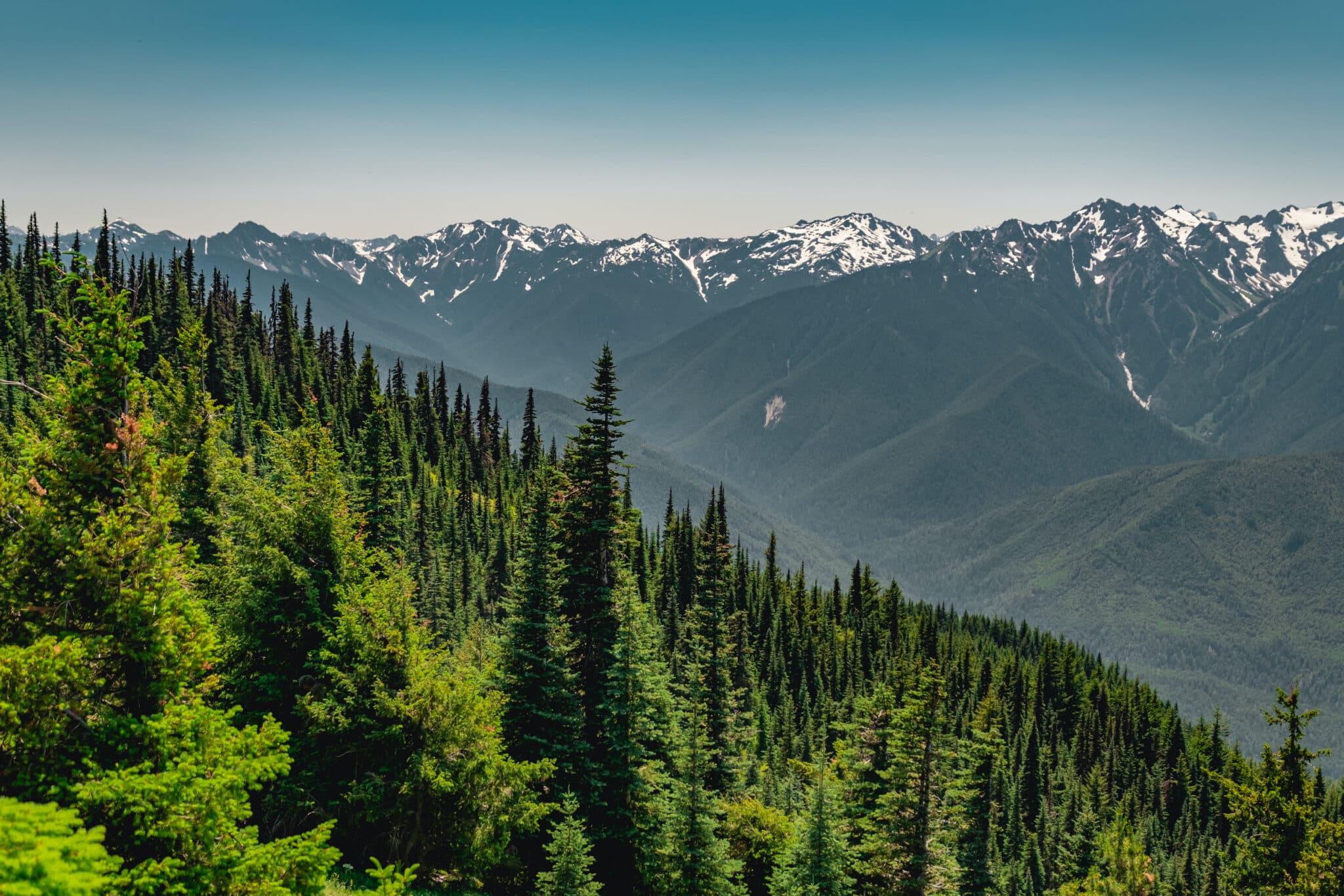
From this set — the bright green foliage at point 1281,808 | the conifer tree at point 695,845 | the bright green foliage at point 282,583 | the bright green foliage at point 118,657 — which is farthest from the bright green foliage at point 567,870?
the bright green foliage at point 1281,808

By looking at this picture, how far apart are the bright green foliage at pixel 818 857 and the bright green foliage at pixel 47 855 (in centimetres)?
2963

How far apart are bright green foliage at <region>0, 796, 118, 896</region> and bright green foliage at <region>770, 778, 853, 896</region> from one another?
1167 inches

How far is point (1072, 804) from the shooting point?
121m

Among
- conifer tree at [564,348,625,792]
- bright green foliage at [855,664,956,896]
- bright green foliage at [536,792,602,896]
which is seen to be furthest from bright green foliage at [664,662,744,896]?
bright green foliage at [855,664,956,896]

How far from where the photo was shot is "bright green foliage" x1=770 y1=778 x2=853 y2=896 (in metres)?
37.8

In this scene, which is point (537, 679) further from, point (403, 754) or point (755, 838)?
point (755, 838)

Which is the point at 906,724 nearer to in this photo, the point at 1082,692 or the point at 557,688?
the point at 557,688

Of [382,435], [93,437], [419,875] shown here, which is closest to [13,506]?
[93,437]

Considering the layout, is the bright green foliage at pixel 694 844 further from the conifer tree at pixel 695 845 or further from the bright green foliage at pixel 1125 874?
the bright green foliage at pixel 1125 874

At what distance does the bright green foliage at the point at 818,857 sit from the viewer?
37.8m

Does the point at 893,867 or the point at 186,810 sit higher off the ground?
the point at 186,810

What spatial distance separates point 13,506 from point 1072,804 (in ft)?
427

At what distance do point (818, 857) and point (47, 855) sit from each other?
105ft

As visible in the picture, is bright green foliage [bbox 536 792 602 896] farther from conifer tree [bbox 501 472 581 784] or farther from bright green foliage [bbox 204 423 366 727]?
bright green foliage [bbox 204 423 366 727]
